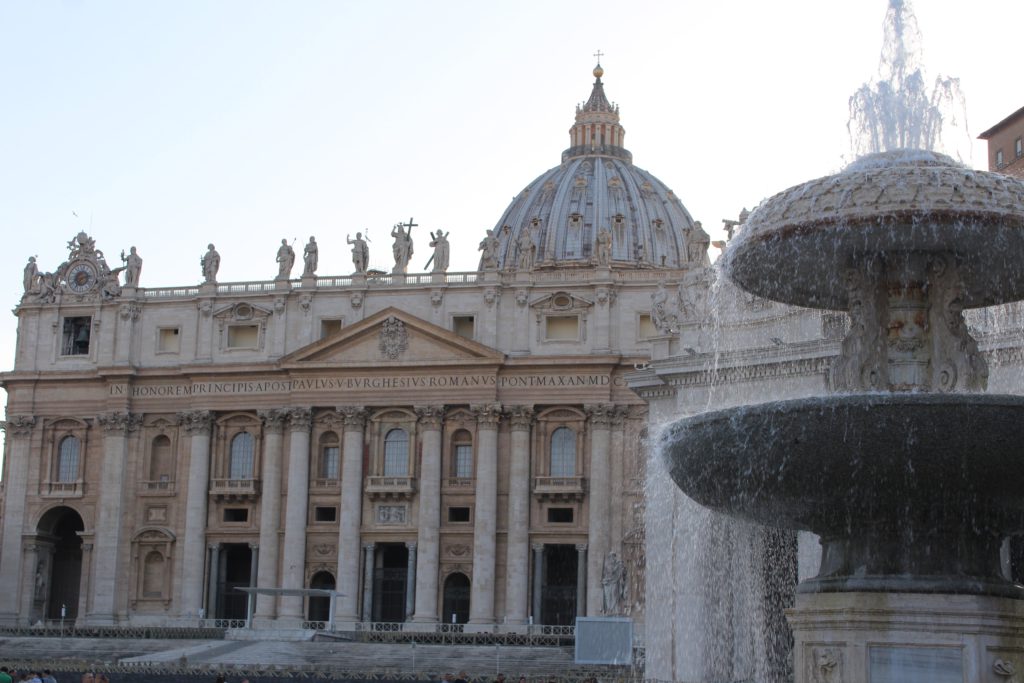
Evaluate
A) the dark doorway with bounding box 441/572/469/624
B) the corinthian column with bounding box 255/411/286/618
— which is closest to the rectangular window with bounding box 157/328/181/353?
the corinthian column with bounding box 255/411/286/618

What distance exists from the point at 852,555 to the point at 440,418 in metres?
52.7

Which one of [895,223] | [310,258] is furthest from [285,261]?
[895,223]

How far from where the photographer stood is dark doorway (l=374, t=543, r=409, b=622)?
219 ft

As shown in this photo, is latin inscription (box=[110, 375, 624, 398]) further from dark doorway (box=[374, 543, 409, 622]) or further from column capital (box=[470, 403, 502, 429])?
dark doorway (box=[374, 543, 409, 622])

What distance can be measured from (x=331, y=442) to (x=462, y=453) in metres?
5.80

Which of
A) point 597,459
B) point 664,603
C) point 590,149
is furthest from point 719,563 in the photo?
point 590,149

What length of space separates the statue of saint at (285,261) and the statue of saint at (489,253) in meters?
8.40

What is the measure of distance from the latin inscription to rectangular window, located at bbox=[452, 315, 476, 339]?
84.8 inches

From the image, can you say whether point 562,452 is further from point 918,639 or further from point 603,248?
point 918,639

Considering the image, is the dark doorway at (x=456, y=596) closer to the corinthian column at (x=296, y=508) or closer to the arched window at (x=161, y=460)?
the corinthian column at (x=296, y=508)

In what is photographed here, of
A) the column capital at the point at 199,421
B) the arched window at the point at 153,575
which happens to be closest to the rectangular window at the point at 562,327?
the column capital at the point at 199,421

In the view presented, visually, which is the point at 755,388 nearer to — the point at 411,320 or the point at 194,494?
the point at 411,320

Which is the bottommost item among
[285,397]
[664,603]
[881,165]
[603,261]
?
[664,603]

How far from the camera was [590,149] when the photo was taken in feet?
372
